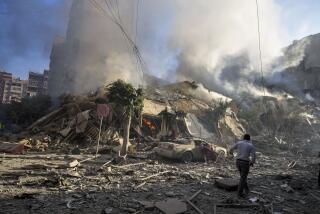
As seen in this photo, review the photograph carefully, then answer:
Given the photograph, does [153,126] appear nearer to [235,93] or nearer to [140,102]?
[140,102]

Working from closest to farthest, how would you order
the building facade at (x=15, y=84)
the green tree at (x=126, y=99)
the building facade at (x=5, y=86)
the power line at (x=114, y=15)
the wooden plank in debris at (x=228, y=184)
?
the wooden plank in debris at (x=228, y=184) → the green tree at (x=126, y=99) → the power line at (x=114, y=15) → the building facade at (x=5, y=86) → the building facade at (x=15, y=84)

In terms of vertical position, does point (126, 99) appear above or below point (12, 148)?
above

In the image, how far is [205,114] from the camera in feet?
108

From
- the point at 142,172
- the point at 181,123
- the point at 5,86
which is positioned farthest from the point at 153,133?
the point at 5,86

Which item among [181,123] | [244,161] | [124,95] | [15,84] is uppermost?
[15,84]

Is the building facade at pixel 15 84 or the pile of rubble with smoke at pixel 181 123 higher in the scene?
the building facade at pixel 15 84

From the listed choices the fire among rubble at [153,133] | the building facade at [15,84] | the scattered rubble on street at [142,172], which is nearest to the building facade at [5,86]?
the building facade at [15,84]

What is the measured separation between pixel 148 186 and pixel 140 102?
8865 mm

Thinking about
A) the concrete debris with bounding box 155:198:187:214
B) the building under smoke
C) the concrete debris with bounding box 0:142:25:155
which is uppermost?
the building under smoke

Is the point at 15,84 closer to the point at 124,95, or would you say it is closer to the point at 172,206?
the point at 124,95

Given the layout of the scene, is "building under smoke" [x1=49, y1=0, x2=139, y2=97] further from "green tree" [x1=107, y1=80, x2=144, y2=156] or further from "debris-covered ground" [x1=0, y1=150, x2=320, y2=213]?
"debris-covered ground" [x1=0, y1=150, x2=320, y2=213]

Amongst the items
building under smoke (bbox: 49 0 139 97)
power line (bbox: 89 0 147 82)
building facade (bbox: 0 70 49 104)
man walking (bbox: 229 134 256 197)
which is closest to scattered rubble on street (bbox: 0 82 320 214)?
man walking (bbox: 229 134 256 197)

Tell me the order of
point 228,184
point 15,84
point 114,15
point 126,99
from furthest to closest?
point 15,84 < point 114,15 < point 126,99 < point 228,184

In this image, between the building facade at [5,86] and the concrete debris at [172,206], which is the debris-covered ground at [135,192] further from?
the building facade at [5,86]
